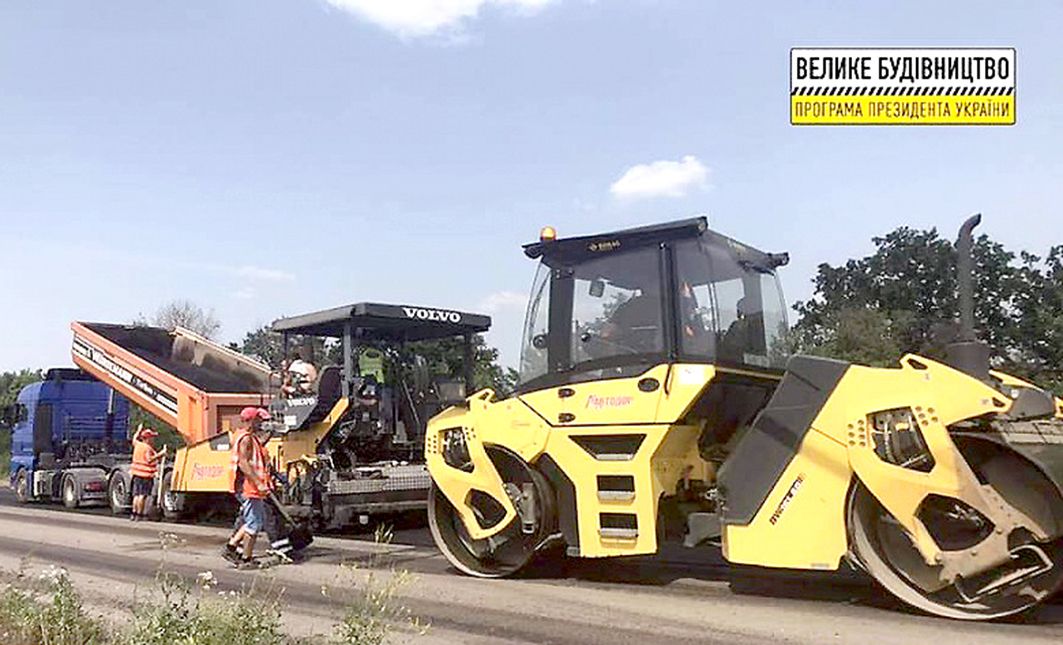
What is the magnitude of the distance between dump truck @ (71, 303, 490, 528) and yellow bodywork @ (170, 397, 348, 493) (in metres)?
0.01

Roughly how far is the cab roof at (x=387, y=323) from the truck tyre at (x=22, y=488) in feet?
29.3

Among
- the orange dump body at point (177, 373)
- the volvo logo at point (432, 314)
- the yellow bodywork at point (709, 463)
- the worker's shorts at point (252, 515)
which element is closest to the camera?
the yellow bodywork at point (709, 463)

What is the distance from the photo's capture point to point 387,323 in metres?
14.0

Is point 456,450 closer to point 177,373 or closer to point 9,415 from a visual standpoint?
point 177,373

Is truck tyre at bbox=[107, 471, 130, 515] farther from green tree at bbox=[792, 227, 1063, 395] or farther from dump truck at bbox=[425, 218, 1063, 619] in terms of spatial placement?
green tree at bbox=[792, 227, 1063, 395]

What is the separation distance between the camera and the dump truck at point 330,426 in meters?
13.2

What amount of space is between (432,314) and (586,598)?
667cm

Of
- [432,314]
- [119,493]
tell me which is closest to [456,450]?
[432,314]

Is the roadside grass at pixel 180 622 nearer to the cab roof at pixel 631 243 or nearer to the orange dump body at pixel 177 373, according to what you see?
the cab roof at pixel 631 243

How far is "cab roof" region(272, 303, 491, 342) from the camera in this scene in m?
13.6

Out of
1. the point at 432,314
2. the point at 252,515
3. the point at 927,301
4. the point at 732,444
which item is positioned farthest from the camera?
the point at 927,301

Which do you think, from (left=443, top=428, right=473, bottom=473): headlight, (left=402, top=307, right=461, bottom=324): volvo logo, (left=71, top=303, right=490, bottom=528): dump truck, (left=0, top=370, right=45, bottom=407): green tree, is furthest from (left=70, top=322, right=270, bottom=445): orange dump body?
(left=0, top=370, right=45, bottom=407): green tree

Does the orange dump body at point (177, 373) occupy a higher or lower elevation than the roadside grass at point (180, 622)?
higher

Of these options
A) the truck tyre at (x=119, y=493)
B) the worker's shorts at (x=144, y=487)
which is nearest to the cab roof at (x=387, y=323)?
the worker's shorts at (x=144, y=487)
